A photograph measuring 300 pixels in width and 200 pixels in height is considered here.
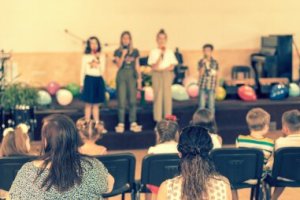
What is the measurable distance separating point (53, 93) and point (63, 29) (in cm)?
129

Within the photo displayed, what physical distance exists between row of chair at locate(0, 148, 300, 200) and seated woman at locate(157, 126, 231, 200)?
1518mm

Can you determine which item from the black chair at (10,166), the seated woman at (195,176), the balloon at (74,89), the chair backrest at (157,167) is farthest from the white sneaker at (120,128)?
the seated woman at (195,176)

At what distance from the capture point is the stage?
393 inches

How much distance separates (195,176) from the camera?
3.82 meters

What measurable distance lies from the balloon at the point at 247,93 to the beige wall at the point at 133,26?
166 cm

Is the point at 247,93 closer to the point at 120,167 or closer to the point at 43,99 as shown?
the point at 43,99

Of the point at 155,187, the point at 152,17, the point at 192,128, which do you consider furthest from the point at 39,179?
the point at 152,17

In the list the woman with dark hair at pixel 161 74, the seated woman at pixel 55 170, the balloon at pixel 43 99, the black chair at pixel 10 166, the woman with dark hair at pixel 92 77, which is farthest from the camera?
the balloon at pixel 43 99

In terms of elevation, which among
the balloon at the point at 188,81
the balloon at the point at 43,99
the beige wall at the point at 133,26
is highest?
the beige wall at the point at 133,26

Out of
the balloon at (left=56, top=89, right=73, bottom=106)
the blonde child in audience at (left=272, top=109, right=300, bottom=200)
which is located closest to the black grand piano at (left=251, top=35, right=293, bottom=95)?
the balloon at (left=56, top=89, right=73, bottom=106)

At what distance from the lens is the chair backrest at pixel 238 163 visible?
562cm

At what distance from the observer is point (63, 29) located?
1202 centimetres

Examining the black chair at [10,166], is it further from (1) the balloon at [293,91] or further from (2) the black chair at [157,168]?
(1) the balloon at [293,91]

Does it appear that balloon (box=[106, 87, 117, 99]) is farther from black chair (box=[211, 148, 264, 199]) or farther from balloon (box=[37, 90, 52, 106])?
black chair (box=[211, 148, 264, 199])
